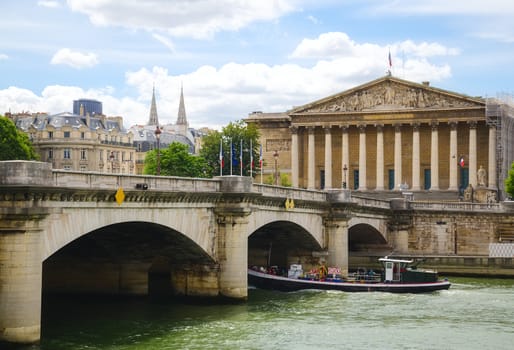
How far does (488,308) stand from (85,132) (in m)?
93.9

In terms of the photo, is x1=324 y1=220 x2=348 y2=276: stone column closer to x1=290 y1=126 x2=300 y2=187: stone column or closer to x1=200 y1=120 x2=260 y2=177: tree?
x1=200 y1=120 x2=260 y2=177: tree

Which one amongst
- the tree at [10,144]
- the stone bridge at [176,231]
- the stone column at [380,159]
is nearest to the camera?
the stone bridge at [176,231]

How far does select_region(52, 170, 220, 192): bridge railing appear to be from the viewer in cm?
3542

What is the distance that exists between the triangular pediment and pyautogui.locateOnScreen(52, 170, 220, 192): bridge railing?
65.7 meters

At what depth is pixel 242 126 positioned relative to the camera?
116500 mm

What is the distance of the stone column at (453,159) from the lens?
110 meters

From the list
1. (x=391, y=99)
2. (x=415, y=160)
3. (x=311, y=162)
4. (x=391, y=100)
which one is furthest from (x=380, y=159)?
(x=311, y=162)

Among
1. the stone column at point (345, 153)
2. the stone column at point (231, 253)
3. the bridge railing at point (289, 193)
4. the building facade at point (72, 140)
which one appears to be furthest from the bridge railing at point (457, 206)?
the building facade at point (72, 140)

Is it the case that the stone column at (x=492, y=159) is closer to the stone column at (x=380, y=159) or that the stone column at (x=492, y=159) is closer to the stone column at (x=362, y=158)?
the stone column at (x=380, y=159)

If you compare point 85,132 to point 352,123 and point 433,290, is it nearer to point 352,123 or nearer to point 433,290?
point 352,123

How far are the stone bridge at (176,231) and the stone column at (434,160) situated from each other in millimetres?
28350

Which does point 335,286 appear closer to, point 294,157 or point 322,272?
point 322,272

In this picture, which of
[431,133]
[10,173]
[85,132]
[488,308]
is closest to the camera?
[10,173]

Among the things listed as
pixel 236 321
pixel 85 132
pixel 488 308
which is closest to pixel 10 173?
pixel 236 321
